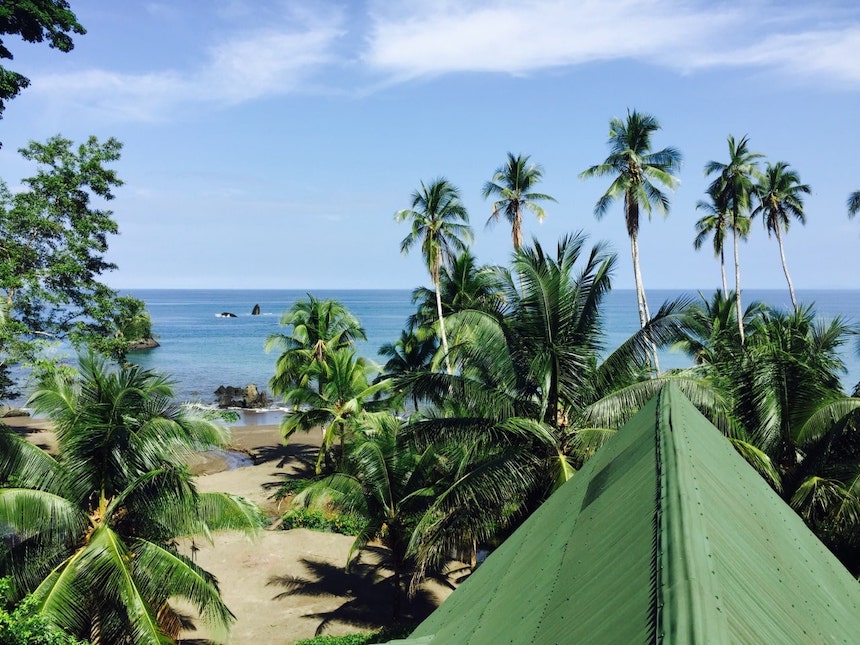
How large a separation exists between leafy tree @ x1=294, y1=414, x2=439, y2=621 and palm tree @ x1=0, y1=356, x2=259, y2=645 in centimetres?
416

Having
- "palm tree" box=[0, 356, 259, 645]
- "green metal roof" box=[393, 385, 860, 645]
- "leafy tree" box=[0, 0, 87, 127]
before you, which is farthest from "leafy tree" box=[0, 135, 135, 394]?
"green metal roof" box=[393, 385, 860, 645]

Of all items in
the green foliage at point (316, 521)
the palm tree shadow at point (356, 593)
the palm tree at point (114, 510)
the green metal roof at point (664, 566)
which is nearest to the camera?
the green metal roof at point (664, 566)

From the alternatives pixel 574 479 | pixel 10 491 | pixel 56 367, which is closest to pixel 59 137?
pixel 56 367

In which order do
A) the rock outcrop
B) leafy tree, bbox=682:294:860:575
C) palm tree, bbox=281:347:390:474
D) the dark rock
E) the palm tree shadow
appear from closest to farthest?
leafy tree, bbox=682:294:860:575
the palm tree shadow
palm tree, bbox=281:347:390:474
the rock outcrop
the dark rock

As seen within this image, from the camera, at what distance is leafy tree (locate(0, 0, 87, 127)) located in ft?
60.7

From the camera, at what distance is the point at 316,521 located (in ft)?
79.0

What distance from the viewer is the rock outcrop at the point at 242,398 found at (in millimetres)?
56875

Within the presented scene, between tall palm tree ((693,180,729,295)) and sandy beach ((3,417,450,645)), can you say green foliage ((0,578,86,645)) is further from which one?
tall palm tree ((693,180,729,295))

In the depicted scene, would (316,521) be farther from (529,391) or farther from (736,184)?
(736,184)

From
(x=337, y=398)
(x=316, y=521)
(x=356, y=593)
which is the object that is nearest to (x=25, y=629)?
(x=356, y=593)

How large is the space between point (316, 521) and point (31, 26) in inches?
758

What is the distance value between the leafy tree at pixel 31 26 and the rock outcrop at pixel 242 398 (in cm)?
4002

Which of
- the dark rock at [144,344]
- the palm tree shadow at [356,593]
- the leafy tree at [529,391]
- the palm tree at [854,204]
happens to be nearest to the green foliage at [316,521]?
→ the palm tree shadow at [356,593]

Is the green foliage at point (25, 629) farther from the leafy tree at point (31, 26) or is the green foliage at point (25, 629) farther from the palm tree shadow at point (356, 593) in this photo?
the leafy tree at point (31, 26)
